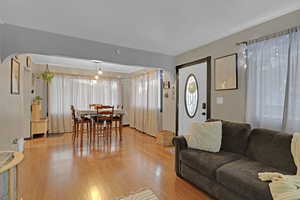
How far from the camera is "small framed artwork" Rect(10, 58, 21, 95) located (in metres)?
3.06

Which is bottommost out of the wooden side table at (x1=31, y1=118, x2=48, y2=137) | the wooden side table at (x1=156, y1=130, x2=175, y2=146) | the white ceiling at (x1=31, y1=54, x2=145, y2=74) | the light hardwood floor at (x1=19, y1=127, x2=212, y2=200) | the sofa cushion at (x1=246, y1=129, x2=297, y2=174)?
the light hardwood floor at (x1=19, y1=127, x2=212, y2=200)

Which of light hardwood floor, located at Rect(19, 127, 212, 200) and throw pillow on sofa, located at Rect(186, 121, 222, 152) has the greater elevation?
throw pillow on sofa, located at Rect(186, 121, 222, 152)

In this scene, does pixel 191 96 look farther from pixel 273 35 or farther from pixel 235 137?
pixel 273 35

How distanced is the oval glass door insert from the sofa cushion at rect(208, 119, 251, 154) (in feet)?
4.10

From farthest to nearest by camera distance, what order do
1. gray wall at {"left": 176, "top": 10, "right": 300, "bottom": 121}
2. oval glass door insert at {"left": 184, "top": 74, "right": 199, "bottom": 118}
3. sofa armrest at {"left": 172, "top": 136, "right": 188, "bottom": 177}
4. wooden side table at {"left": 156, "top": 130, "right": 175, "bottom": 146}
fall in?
wooden side table at {"left": 156, "top": 130, "right": 175, "bottom": 146}, oval glass door insert at {"left": 184, "top": 74, "right": 199, "bottom": 118}, sofa armrest at {"left": 172, "top": 136, "right": 188, "bottom": 177}, gray wall at {"left": 176, "top": 10, "right": 300, "bottom": 121}

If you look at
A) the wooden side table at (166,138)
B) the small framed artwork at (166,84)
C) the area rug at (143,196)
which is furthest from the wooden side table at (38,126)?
the area rug at (143,196)

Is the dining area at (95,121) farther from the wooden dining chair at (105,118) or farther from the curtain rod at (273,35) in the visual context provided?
the curtain rod at (273,35)

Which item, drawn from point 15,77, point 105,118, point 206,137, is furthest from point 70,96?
point 206,137

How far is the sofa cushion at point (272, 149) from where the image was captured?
182 centimetres

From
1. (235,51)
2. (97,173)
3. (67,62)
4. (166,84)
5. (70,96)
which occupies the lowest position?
(97,173)

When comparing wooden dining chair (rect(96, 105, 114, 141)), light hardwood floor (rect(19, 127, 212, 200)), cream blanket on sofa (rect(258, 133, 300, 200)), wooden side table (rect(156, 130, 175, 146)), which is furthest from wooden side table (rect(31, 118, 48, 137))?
cream blanket on sofa (rect(258, 133, 300, 200))

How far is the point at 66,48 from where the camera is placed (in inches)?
118

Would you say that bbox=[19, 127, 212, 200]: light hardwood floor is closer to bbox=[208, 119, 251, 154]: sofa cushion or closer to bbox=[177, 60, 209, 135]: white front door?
bbox=[208, 119, 251, 154]: sofa cushion

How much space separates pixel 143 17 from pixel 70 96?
186 inches
